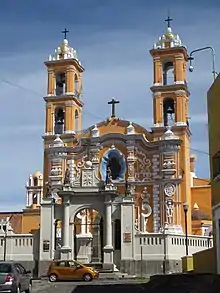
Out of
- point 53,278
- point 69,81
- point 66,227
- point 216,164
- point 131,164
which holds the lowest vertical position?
point 53,278

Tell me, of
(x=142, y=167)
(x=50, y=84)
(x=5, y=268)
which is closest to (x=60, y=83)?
(x=50, y=84)

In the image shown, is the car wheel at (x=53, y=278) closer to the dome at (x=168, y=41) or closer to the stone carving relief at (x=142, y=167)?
the stone carving relief at (x=142, y=167)

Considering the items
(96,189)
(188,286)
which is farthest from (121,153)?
(188,286)

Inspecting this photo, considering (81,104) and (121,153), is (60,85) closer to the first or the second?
(81,104)

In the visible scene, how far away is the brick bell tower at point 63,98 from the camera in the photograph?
55350 mm

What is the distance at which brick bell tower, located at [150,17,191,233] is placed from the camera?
52625 mm

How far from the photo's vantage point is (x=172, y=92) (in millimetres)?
54094

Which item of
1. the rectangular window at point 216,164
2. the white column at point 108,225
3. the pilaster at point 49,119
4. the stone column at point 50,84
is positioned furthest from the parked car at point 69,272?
the stone column at point 50,84

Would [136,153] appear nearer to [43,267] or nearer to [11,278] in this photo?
[43,267]

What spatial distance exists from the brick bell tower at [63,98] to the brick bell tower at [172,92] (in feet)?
26.3

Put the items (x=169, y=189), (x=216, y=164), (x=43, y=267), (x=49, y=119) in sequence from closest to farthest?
(x=216, y=164) < (x=43, y=267) < (x=169, y=189) < (x=49, y=119)

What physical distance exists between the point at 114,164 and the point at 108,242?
16.9 metres

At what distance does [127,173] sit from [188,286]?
34.8 meters

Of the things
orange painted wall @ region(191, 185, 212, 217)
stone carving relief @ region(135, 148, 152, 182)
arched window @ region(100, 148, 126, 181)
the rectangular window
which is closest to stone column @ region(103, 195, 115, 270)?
stone carving relief @ region(135, 148, 152, 182)
